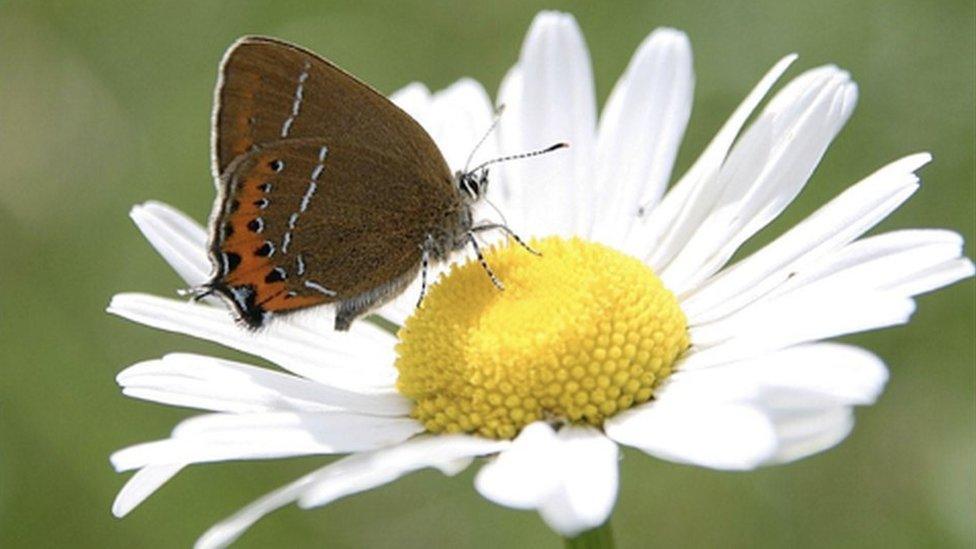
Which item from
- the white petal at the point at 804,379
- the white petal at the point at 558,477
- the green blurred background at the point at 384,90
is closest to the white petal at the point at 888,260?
the white petal at the point at 804,379

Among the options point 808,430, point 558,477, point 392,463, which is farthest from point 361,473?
point 808,430

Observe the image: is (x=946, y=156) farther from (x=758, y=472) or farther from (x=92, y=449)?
(x=92, y=449)

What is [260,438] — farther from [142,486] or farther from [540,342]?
[540,342]

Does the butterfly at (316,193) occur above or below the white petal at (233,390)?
above

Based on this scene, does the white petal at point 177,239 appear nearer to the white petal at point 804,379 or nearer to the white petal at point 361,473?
the white petal at point 361,473

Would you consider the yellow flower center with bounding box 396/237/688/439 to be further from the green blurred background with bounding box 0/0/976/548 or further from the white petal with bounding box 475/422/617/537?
the green blurred background with bounding box 0/0/976/548

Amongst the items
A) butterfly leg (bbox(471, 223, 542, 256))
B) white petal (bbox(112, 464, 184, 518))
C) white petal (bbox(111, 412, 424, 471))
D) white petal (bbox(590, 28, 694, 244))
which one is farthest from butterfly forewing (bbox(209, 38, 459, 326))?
white petal (bbox(590, 28, 694, 244))

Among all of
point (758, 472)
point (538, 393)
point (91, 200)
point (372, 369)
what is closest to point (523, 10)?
point (91, 200)
